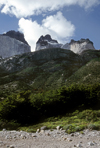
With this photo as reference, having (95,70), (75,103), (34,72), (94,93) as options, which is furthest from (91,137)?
(34,72)

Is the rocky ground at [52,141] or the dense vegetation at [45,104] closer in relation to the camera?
the rocky ground at [52,141]

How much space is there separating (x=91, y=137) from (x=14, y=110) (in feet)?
47.3

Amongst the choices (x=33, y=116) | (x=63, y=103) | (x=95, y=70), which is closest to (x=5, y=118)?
(x=33, y=116)

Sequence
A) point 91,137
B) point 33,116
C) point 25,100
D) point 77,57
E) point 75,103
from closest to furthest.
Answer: point 91,137
point 33,116
point 25,100
point 75,103
point 77,57

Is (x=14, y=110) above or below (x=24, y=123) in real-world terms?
above

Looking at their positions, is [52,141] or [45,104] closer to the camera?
[52,141]

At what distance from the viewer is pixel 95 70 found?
84562 mm

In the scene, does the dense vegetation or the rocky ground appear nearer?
the rocky ground

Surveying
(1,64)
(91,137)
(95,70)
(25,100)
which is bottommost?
(91,137)

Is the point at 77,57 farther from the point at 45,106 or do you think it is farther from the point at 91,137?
the point at 91,137

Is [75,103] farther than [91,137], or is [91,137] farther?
[75,103]

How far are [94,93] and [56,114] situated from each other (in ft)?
36.4

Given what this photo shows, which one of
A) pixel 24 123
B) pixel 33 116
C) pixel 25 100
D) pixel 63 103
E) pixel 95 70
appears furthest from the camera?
pixel 95 70

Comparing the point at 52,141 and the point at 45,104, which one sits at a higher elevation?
the point at 45,104
